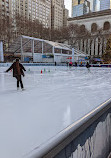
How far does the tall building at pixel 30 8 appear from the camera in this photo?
68.4 m

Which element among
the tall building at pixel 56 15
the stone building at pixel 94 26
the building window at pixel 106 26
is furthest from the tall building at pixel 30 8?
the building window at pixel 106 26

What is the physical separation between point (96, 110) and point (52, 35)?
5012cm

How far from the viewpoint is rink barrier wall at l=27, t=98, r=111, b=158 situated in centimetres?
120

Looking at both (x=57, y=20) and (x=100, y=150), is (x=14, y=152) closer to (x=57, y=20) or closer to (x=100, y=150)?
(x=100, y=150)

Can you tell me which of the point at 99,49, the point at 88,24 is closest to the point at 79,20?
the point at 88,24

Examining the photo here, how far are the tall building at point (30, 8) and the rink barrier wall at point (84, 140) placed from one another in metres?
69.7

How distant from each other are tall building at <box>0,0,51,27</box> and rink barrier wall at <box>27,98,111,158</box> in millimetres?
69748

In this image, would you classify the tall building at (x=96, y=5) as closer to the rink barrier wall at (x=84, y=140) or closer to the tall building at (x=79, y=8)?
the tall building at (x=79, y=8)

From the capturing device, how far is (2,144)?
1.99 metres

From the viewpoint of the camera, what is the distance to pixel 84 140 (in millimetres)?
1639

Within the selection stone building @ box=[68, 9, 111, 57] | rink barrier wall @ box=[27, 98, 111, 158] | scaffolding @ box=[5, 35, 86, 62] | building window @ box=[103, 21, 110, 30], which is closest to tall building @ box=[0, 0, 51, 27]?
stone building @ box=[68, 9, 111, 57]

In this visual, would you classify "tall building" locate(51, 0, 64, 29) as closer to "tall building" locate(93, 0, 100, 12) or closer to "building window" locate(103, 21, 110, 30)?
"building window" locate(103, 21, 110, 30)

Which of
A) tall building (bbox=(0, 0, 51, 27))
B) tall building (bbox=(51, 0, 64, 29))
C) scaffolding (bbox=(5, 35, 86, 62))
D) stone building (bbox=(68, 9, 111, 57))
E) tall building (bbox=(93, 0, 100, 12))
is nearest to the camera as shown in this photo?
scaffolding (bbox=(5, 35, 86, 62))

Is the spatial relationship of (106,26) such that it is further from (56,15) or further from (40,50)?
(56,15)
